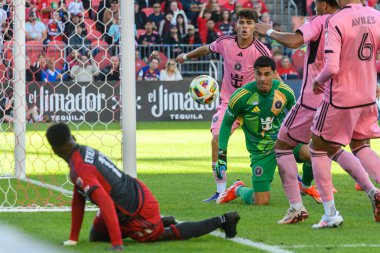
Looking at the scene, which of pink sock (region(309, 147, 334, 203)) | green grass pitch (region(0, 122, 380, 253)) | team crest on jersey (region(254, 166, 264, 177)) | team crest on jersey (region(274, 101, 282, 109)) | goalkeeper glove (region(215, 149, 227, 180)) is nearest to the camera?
green grass pitch (region(0, 122, 380, 253))

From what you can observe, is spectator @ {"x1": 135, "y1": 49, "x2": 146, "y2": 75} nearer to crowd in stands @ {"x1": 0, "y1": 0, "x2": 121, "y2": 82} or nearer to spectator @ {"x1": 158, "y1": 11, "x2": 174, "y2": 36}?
spectator @ {"x1": 158, "y1": 11, "x2": 174, "y2": 36}

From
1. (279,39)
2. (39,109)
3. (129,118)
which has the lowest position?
(39,109)

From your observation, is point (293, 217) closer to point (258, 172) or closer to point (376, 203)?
point (376, 203)

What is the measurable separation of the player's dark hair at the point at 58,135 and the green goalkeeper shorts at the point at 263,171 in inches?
133

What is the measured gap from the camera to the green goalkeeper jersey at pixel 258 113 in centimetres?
776

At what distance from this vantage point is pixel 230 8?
27609 mm

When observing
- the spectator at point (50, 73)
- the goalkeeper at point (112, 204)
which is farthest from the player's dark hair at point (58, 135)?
the spectator at point (50, 73)

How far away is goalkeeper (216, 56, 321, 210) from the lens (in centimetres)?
773

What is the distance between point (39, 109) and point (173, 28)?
6.85m

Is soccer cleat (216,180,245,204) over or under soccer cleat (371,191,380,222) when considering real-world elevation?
under

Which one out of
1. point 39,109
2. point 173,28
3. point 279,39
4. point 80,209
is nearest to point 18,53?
point 279,39

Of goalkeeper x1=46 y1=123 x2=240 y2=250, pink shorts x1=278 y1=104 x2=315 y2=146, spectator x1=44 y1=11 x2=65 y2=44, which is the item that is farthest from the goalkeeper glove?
spectator x1=44 y1=11 x2=65 y2=44

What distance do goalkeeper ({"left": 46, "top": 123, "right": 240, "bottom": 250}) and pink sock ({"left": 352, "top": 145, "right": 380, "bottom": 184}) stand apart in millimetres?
1611

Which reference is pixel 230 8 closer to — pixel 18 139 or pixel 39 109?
pixel 39 109
